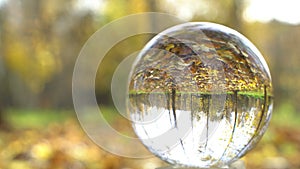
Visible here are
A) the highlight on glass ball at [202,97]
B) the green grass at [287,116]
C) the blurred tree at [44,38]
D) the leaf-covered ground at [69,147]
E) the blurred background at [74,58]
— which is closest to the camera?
the highlight on glass ball at [202,97]

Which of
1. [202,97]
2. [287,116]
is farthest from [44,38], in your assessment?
[202,97]

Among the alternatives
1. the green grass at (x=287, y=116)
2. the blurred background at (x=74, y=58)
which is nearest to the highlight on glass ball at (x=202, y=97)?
the blurred background at (x=74, y=58)

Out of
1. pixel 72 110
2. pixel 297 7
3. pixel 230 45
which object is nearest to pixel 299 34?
pixel 297 7

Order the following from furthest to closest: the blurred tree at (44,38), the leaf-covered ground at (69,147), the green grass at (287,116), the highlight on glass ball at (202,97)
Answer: the blurred tree at (44,38) < the green grass at (287,116) < the leaf-covered ground at (69,147) < the highlight on glass ball at (202,97)

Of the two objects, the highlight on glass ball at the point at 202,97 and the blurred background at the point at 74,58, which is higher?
the blurred background at the point at 74,58

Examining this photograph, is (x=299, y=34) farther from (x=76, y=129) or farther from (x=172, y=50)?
(x=172, y=50)

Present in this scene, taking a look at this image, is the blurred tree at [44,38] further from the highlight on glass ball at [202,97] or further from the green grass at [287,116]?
the highlight on glass ball at [202,97]

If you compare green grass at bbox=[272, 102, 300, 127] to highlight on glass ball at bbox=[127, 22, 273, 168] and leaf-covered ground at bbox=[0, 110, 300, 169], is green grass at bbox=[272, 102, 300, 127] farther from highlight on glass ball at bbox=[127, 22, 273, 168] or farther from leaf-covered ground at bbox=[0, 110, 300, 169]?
highlight on glass ball at bbox=[127, 22, 273, 168]
